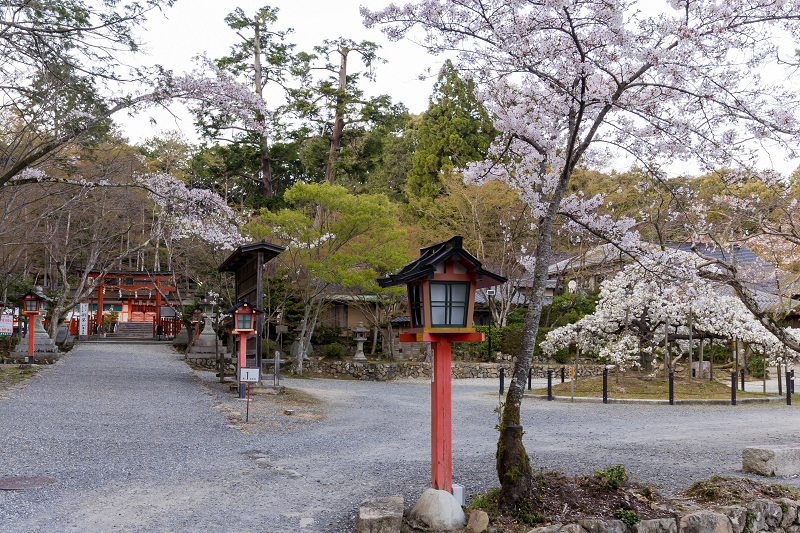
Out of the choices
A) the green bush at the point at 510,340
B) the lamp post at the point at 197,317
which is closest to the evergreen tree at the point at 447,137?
the green bush at the point at 510,340

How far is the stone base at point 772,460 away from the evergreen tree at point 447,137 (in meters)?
21.5

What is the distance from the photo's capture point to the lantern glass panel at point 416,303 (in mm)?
5117

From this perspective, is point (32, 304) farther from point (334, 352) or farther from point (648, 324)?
point (648, 324)

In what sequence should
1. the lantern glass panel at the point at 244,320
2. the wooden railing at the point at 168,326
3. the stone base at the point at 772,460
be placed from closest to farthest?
the stone base at the point at 772,460, the lantern glass panel at the point at 244,320, the wooden railing at the point at 168,326

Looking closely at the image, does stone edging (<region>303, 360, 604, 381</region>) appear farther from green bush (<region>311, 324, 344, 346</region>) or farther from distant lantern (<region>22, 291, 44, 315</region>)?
distant lantern (<region>22, 291, 44, 315</region>)

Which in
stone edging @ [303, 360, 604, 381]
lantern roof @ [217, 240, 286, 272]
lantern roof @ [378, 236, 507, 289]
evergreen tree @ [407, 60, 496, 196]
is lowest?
stone edging @ [303, 360, 604, 381]

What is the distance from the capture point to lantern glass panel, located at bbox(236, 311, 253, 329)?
1304 centimetres

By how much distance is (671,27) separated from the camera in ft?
17.3

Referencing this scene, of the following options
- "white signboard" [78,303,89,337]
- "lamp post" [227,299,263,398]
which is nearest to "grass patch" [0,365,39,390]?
"lamp post" [227,299,263,398]

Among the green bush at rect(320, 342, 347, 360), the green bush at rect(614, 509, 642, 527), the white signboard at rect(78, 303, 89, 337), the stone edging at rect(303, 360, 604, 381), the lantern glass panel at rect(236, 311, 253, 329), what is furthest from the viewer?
the white signboard at rect(78, 303, 89, 337)

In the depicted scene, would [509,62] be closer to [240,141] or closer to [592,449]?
[592,449]

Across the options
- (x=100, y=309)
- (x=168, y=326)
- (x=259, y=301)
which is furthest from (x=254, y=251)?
(x=168, y=326)

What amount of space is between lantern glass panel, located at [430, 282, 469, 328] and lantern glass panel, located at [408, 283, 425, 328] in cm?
16

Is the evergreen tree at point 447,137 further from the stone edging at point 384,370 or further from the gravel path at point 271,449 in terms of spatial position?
the gravel path at point 271,449
